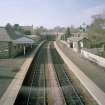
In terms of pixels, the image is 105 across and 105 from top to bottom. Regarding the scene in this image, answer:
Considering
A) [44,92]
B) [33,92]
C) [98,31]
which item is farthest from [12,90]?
[98,31]

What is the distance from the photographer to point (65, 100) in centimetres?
1734

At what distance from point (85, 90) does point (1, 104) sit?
753 centimetres

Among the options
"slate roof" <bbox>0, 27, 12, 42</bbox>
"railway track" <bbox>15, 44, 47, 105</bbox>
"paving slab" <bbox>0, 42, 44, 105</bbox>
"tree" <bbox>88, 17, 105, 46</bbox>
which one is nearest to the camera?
"paving slab" <bbox>0, 42, 44, 105</bbox>

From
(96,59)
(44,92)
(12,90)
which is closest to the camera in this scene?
(12,90)

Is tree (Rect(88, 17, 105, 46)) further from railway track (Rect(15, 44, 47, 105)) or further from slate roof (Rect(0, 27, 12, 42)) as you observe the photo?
railway track (Rect(15, 44, 47, 105))

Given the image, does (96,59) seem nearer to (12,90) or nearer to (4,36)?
(4,36)

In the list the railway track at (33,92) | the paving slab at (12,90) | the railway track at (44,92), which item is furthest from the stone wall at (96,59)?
the paving slab at (12,90)

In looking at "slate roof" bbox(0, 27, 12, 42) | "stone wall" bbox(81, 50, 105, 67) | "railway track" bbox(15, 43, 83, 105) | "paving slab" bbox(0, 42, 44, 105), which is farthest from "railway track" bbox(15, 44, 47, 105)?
"slate roof" bbox(0, 27, 12, 42)

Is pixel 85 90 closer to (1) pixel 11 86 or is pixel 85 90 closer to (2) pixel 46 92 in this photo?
(2) pixel 46 92

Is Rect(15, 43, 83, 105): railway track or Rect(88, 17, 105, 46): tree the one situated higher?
Rect(88, 17, 105, 46): tree

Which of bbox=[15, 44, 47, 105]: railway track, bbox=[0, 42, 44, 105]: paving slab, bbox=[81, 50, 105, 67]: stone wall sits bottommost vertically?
bbox=[15, 44, 47, 105]: railway track

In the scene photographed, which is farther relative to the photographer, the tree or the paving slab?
the tree

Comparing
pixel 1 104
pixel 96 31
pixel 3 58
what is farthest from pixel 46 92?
pixel 96 31

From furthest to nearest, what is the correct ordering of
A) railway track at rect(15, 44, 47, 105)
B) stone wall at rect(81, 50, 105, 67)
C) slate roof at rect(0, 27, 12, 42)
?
1. slate roof at rect(0, 27, 12, 42)
2. stone wall at rect(81, 50, 105, 67)
3. railway track at rect(15, 44, 47, 105)
